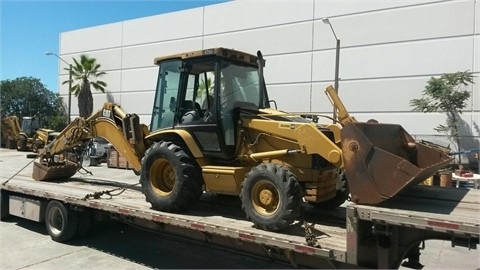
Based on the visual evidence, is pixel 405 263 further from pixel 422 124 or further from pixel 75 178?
pixel 422 124

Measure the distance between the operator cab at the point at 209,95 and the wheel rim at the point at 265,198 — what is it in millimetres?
1092

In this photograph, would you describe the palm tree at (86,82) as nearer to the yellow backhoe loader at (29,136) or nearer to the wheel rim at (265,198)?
the yellow backhoe loader at (29,136)

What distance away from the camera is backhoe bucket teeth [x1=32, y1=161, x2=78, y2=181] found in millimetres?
9719

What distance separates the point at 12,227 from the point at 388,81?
21089 mm

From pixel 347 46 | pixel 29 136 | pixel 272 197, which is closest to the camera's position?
pixel 272 197

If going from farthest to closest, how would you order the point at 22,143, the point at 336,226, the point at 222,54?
the point at 22,143, the point at 222,54, the point at 336,226

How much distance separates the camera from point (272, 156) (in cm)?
593

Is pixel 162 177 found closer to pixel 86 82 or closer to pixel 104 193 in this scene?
pixel 104 193

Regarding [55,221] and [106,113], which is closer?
[55,221]

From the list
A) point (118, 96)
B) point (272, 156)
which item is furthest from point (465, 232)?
point (118, 96)

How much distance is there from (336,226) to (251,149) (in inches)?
65.9

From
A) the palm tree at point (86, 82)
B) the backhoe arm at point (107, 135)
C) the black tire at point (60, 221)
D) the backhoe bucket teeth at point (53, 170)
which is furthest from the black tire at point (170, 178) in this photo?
the palm tree at point (86, 82)

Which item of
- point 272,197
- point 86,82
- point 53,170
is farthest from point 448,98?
point 86,82

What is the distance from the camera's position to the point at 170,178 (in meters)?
6.66
